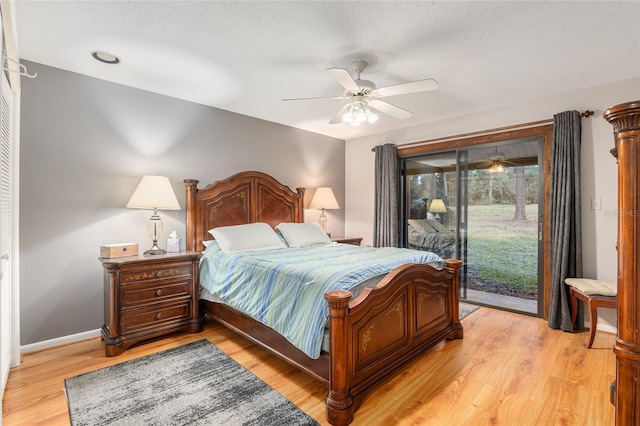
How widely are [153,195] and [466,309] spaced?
3.76 metres

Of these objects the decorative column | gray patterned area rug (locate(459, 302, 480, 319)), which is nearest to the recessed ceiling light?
the decorative column

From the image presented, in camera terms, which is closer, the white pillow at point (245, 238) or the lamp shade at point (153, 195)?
the lamp shade at point (153, 195)

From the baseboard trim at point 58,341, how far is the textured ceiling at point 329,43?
2.42 metres

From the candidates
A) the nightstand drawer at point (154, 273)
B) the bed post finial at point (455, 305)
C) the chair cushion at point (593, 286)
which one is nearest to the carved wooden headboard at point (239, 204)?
the nightstand drawer at point (154, 273)

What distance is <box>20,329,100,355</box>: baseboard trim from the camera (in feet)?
8.62

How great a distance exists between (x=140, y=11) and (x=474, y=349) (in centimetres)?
360

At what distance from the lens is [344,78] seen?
2.27 metres

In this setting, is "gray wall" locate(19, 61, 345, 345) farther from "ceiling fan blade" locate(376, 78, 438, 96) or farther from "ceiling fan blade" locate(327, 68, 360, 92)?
"ceiling fan blade" locate(376, 78, 438, 96)

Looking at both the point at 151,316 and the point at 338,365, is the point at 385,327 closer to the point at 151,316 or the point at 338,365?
the point at 338,365

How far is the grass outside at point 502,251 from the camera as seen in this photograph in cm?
371

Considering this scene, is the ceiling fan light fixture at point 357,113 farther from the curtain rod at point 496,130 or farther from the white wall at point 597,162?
the white wall at point 597,162

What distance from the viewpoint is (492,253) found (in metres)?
4.02

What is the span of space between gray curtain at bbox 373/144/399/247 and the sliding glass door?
0.41 meters

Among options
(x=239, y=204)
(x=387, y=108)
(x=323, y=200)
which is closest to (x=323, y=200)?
(x=323, y=200)
